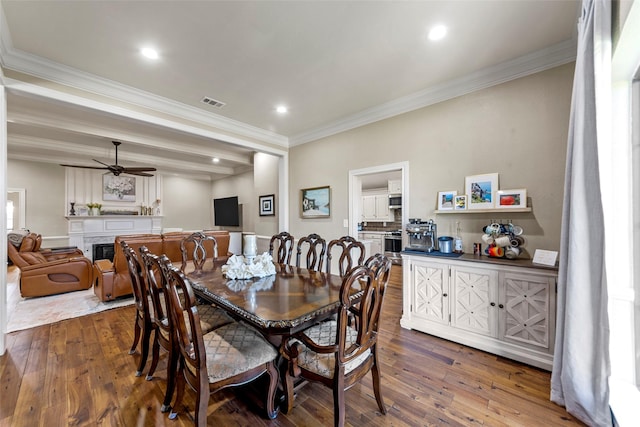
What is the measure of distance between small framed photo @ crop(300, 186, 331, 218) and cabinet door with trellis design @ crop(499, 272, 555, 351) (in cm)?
265

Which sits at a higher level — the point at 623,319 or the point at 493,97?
the point at 493,97

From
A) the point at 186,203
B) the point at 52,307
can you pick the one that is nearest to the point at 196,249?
the point at 52,307

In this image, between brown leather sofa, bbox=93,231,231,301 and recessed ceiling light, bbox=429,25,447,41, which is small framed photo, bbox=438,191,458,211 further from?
brown leather sofa, bbox=93,231,231,301

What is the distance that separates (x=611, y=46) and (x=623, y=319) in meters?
1.65

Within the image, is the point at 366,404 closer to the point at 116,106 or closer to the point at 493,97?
the point at 493,97

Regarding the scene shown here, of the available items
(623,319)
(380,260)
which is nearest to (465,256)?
(623,319)

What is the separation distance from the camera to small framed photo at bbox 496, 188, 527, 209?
2484 millimetres

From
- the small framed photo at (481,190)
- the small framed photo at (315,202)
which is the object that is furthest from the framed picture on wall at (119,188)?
the small framed photo at (481,190)

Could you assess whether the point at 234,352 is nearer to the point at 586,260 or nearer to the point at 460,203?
the point at 586,260

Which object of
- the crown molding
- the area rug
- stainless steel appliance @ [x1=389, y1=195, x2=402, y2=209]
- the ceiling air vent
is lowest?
the area rug

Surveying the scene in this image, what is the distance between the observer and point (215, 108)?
11.8 ft

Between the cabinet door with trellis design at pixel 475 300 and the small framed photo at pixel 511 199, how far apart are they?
2.32 feet

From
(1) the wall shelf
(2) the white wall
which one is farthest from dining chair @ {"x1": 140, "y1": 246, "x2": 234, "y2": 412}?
(2) the white wall

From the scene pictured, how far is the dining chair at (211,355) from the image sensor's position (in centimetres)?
131
